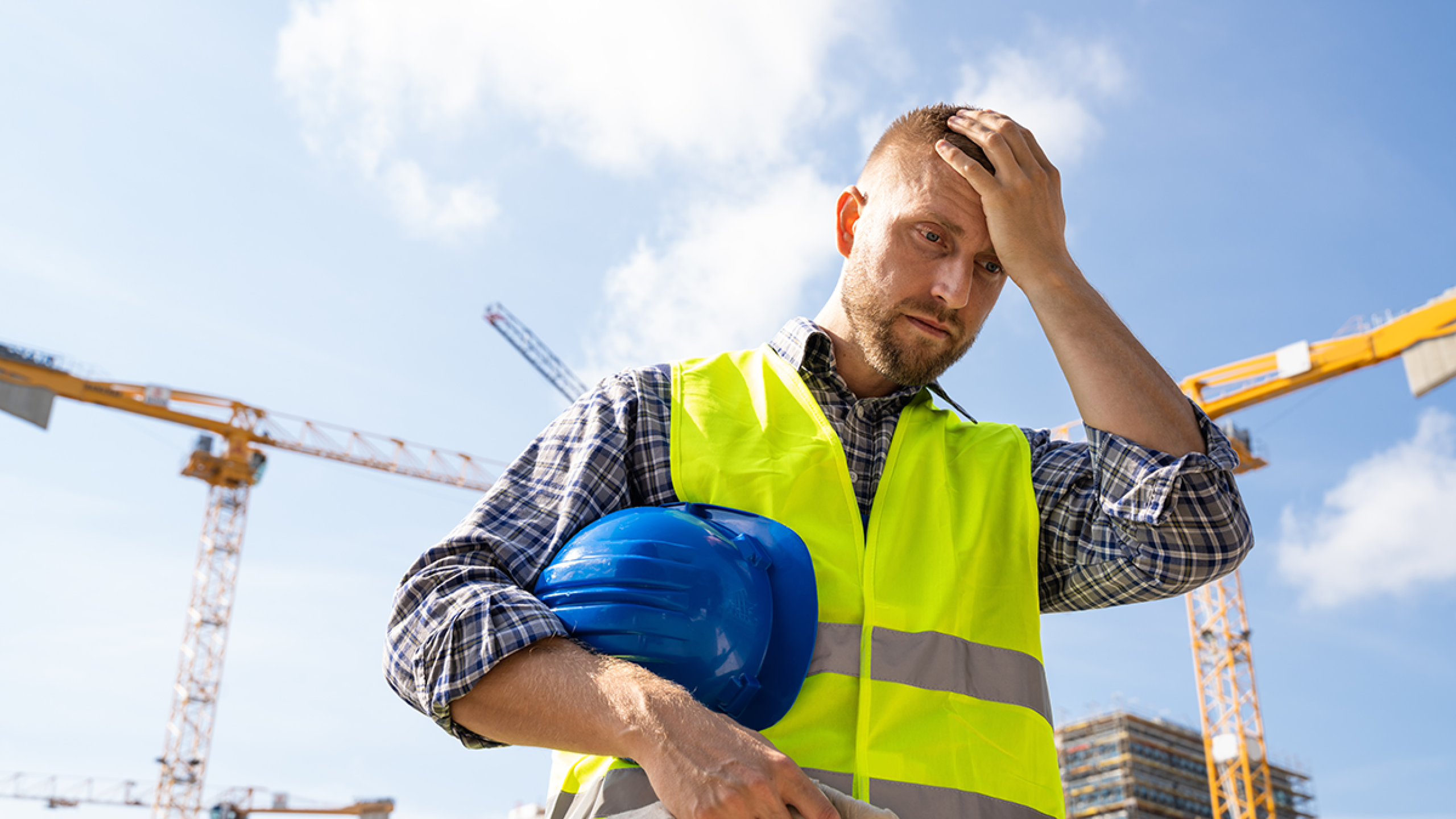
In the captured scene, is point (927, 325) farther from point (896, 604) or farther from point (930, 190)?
point (896, 604)

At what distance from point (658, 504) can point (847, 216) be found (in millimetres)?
1060

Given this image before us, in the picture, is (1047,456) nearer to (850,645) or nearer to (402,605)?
(850,645)

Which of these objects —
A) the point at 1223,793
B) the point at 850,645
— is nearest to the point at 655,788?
the point at 850,645

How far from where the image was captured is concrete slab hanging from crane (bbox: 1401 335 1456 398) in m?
29.5

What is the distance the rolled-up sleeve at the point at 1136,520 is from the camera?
2219 mm

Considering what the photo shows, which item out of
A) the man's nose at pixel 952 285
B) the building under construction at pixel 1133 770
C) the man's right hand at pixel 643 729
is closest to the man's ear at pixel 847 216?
the man's nose at pixel 952 285

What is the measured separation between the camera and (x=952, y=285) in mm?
2531

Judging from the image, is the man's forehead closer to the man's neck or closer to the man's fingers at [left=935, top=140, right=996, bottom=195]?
the man's fingers at [left=935, top=140, right=996, bottom=195]

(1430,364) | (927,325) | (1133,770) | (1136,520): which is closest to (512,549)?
(927,325)

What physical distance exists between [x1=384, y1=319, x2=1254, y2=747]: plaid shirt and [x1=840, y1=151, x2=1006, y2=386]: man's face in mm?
117

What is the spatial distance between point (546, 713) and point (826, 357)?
1202mm

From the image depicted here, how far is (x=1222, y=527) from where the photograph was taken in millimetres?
2256

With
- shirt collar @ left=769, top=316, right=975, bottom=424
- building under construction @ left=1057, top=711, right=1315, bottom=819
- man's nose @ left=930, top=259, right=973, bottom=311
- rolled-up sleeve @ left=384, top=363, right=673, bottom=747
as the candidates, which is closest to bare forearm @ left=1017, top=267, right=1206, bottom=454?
man's nose @ left=930, top=259, right=973, bottom=311

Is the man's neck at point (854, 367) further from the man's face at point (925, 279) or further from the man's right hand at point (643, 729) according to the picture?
the man's right hand at point (643, 729)
